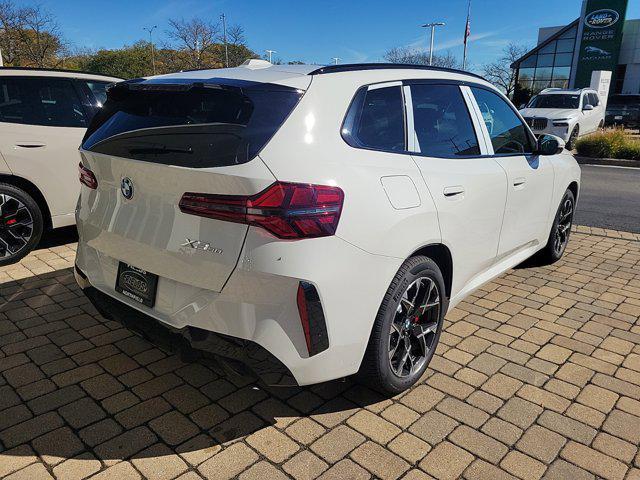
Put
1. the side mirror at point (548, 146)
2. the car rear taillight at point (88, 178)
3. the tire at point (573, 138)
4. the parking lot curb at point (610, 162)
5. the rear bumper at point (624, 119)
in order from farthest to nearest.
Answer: the rear bumper at point (624, 119) → the tire at point (573, 138) → the parking lot curb at point (610, 162) → the side mirror at point (548, 146) → the car rear taillight at point (88, 178)

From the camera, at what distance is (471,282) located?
11.3ft

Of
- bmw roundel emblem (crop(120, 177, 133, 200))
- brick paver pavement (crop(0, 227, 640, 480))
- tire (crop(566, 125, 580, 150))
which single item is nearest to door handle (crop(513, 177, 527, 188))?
brick paver pavement (crop(0, 227, 640, 480))

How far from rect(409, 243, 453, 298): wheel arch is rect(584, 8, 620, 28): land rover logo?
4665 cm

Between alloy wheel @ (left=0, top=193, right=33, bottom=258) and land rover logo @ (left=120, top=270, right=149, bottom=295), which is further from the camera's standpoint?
alloy wheel @ (left=0, top=193, right=33, bottom=258)

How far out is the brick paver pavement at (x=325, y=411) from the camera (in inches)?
91.2

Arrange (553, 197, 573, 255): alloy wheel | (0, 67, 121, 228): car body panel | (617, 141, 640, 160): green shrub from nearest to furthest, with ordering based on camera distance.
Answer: (0, 67, 121, 228): car body panel → (553, 197, 573, 255): alloy wheel → (617, 141, 640, 160): green shrub

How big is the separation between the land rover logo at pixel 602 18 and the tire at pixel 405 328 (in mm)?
46880

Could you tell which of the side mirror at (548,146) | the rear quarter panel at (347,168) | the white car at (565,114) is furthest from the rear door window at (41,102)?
the white car at (565,114)

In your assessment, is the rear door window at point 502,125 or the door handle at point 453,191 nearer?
the door handle at point 453,191

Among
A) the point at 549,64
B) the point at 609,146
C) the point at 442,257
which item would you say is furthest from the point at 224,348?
the point at 549,64

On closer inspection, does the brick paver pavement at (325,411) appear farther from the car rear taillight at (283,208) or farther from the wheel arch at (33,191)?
the wheel arch at (33,191)

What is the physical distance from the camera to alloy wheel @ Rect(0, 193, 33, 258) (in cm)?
469

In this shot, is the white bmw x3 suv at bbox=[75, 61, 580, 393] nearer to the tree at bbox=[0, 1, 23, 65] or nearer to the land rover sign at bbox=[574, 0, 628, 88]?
the tree at bbox=[0, 1, 23, 65]

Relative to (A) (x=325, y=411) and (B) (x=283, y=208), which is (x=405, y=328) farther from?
(B) (x=283, y=208)
